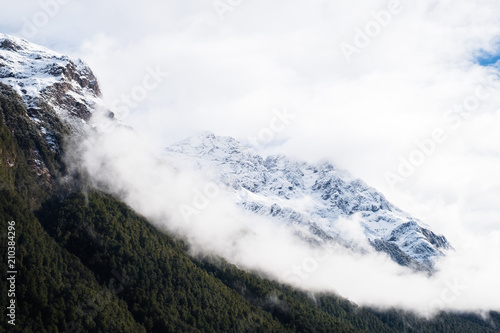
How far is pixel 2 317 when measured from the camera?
534 ft

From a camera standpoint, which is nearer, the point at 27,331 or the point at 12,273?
the point at 27,331

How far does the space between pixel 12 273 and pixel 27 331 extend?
1039 inches

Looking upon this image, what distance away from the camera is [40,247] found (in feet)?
654

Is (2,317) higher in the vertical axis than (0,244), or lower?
lower

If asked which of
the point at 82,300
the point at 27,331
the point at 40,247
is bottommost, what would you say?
the point at 27,331

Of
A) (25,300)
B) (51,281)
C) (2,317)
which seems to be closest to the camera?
(2,317)

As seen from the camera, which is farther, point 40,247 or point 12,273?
point 40,247

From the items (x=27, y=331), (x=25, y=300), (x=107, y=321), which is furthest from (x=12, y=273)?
(x=107, y=321)

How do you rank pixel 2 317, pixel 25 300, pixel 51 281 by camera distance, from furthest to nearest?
pixel 51 281
pixel 25 300
pixel 2 317

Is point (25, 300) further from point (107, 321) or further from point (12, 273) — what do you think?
point (107, 321)

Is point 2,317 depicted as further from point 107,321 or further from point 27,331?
point 107,321

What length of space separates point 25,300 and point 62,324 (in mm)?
18575

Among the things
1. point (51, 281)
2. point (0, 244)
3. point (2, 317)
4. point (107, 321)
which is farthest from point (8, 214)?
point (107, 321)

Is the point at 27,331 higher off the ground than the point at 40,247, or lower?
lower
